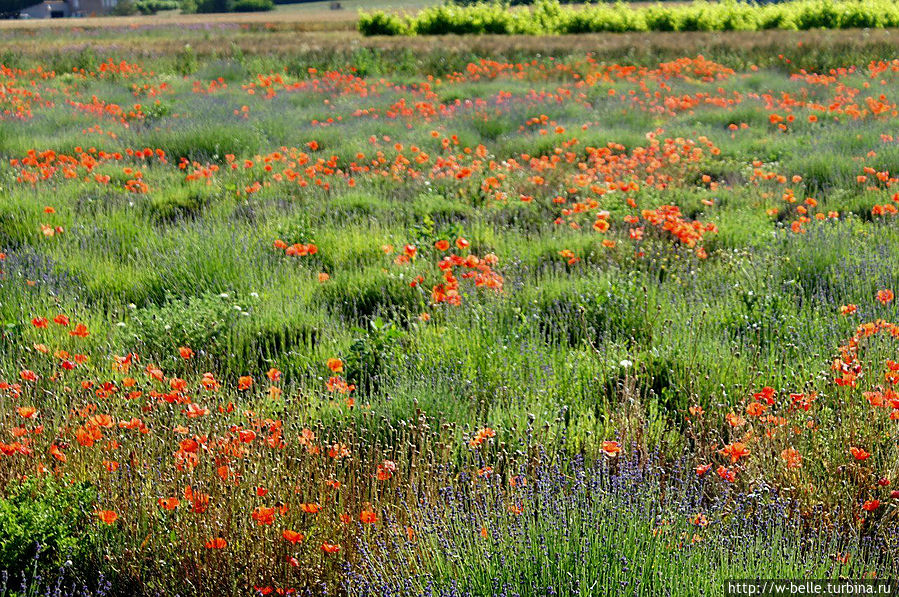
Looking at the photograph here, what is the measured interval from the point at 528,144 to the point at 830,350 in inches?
235

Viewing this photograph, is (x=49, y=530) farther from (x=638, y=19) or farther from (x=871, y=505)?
(x=638, y=19)

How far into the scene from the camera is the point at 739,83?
13812 millimetres

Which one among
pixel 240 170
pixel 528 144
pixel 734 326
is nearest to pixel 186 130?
pixel 240 170

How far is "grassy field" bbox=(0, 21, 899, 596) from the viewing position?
2.56m

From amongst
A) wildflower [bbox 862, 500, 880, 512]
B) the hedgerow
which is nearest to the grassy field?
wildflower [bbox 862, 500, 880, 512]

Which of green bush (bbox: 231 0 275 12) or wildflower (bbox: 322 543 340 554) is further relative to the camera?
green bush (bbox: 231 0 275 12)

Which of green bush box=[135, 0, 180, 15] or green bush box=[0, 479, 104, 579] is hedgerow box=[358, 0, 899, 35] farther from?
green bush box=[135, 0, 180, 15]

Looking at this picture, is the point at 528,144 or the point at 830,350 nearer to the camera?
the point at 830,350

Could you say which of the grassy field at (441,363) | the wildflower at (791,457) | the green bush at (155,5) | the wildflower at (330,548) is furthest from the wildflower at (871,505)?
the green bush at (155,5)

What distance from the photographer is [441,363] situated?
3879 millimetres

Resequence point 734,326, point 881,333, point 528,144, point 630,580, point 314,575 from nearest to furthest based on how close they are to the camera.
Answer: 1. point 630,580
2. point 314,575
3. point 881,333
4. point 734,326
5. point 528,144

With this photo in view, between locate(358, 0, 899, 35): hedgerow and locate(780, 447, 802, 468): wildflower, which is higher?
locate(358, 0, 899, 35): hedgerow

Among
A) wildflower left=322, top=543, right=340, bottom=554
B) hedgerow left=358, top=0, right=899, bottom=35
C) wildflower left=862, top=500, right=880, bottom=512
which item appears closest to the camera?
wildflower left=322, top=543, right=340, bottom=554

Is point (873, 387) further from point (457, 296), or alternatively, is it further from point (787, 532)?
point (457, 296)
